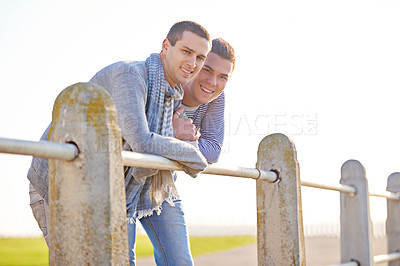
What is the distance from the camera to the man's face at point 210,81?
2670 millimetres

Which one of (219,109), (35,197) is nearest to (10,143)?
(35,197)

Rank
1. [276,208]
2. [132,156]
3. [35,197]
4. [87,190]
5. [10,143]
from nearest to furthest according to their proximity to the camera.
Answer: [10,143] < [87,190] < [132,156] < [35,197] < [276,208]

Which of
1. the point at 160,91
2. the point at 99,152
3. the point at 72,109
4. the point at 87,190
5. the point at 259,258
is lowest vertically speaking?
the point at 259,258

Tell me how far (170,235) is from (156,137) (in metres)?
0.64

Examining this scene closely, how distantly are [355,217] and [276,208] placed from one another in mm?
1281

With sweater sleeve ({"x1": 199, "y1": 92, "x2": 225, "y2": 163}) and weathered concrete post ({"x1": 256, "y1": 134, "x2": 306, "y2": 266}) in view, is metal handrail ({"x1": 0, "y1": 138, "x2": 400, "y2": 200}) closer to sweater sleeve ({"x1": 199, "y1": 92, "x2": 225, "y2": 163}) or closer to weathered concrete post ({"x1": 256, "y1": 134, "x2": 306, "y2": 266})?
weathered concrete post ({"x1": 256, "y1": 134, "x2": 306, "y2": 266})

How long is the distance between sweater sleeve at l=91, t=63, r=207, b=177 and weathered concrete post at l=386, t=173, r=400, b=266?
3177 millimetres

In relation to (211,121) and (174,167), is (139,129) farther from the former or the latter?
(211,121)

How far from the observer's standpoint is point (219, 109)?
2836mm

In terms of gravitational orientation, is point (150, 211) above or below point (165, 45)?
below

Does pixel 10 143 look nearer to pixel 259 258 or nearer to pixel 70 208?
pixel 70 208

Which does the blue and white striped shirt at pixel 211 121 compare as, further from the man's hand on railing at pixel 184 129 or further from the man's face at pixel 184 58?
the man's face at pixel 184 58

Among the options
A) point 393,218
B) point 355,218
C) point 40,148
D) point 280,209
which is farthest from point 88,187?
point 393,218

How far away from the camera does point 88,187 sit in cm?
151
